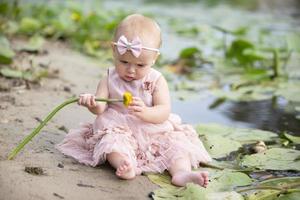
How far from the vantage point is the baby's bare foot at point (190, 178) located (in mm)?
1626

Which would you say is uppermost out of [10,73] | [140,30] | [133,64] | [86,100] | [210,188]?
[140,30]

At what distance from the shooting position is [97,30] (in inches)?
195

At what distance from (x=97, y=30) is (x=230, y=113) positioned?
2505 millimetres

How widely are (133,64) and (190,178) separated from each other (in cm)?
45

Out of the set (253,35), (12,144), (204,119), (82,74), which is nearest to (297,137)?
(204,119)

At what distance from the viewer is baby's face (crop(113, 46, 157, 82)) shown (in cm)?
183

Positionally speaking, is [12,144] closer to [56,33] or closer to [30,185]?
[30,185]

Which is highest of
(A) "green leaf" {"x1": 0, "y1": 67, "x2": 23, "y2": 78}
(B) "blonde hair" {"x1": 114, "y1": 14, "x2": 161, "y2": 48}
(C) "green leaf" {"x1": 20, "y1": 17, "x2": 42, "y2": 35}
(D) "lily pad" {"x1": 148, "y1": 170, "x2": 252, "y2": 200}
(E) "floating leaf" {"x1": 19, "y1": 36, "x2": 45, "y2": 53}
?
(B) "blonde hair" {"x1": 114, "y1": 14, "x2": 161, "y2": 48}

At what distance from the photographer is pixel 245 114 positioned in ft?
8.87

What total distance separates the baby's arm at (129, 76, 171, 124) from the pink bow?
0.16 meters

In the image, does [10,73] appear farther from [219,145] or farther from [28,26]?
[28,26]

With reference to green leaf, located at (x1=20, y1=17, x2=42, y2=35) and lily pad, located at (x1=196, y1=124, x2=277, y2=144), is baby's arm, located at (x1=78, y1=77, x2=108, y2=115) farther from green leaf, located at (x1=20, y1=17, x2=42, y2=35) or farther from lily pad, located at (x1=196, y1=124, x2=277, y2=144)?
green leaf, located at (x1=20, y1=17, x2=42, y2=35)

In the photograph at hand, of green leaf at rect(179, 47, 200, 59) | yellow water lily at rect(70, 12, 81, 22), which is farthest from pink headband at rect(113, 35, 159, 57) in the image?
yellow water lily at rect(70, 12, 81, 22)

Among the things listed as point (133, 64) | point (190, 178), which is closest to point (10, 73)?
point (133, 64)
